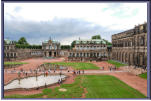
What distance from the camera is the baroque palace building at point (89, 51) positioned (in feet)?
260

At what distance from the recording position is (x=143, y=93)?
878 inches

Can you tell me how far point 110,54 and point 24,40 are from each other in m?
85.6

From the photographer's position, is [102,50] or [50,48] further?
[50,48]

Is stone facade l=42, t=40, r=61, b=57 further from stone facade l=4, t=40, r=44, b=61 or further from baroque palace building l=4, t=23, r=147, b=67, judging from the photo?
stone facade l=4, t=40, r=44, b=61

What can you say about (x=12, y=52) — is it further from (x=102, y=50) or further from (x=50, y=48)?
(x=102, y=50)

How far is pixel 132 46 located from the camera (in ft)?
176

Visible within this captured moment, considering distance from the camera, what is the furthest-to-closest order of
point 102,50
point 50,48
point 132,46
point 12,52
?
1. point 50,48
2. point 102,50
3. point 12,52
4. point 132,46

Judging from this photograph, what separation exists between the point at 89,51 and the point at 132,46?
32.0m

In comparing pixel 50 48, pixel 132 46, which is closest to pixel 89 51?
pixel 132 46

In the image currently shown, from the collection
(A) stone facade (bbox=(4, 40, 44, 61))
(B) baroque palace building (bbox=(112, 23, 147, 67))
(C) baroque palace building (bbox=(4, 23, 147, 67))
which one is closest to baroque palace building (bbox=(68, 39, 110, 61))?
(C) baroque palace building (bbox=(4, 23, 147, 67))

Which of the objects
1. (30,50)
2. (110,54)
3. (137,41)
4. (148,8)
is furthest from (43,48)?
(148,8)

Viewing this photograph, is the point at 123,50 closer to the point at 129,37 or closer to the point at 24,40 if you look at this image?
the point at 129,37

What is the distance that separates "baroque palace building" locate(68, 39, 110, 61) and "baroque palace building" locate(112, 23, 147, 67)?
8715 mm

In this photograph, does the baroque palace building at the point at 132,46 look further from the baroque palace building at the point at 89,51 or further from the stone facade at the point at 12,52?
the stone facade at the point at 12,52
